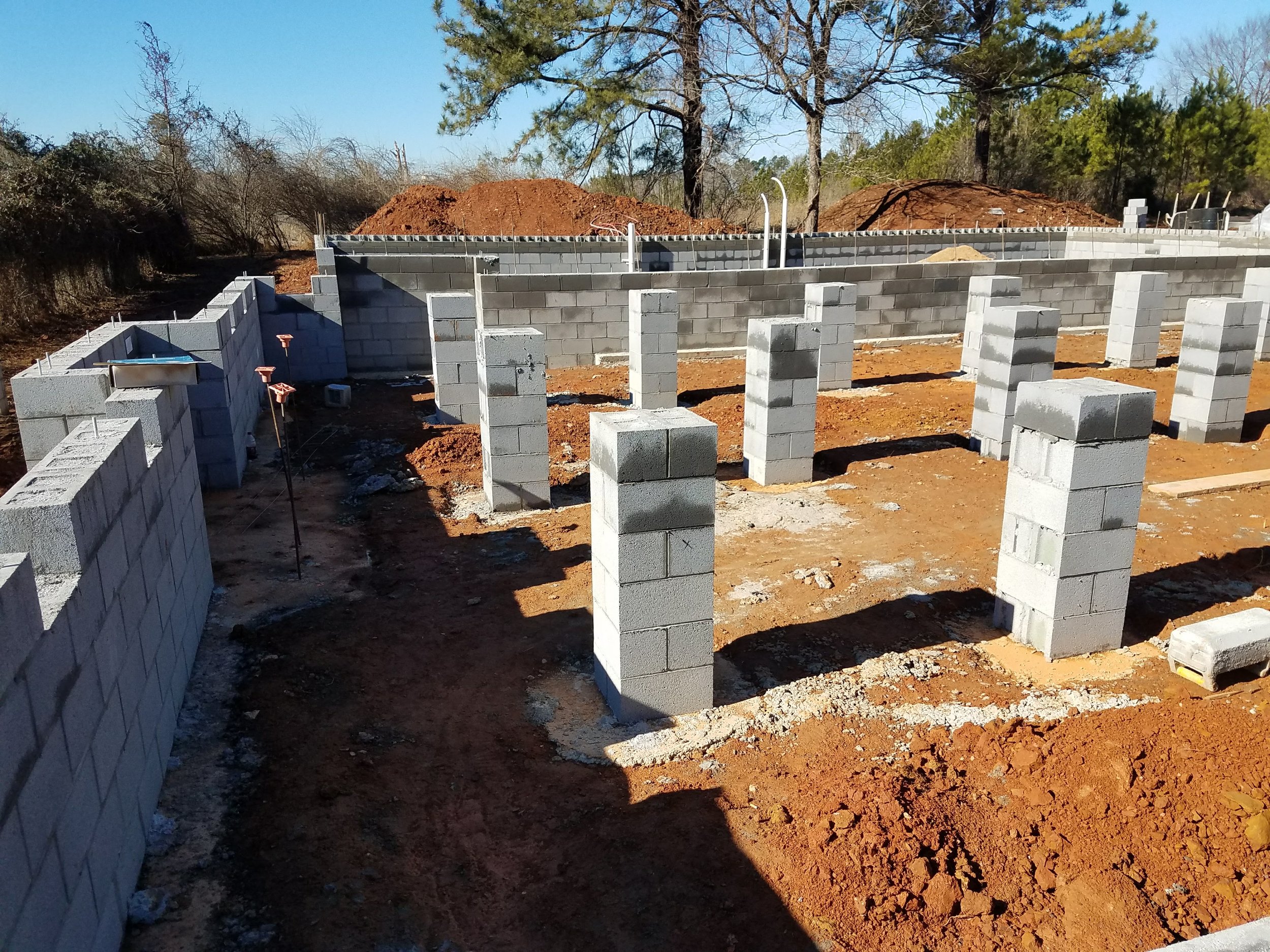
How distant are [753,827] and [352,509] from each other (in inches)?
233

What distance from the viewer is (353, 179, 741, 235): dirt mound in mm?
25844

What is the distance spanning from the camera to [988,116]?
31406mm

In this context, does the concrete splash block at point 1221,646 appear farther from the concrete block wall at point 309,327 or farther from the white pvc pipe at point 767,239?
the white pvc pipe at point 767,239

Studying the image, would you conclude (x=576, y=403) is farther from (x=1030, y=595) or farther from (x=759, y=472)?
Answer: (x=1030, y=595)

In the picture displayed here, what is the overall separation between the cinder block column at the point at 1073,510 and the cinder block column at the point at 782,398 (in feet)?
10.9

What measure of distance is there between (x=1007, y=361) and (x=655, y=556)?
644cm

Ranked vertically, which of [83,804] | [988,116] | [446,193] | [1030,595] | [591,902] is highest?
[988,116]

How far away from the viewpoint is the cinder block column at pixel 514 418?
8273 millimetres

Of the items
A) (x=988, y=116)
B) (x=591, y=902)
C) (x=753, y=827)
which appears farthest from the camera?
(x=988, y=116)

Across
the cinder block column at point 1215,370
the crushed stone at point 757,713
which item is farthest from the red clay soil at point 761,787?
the cinder block column at point 1215,370

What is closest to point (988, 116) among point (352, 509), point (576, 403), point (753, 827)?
point (576, 403)

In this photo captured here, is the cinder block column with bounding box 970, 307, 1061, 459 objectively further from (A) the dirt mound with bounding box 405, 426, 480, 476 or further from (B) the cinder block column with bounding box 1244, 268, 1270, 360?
(B) the cinder block column with bounding box 1244, 268, 1270, 360

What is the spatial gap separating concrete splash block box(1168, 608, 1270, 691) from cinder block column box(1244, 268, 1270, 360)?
1055 centimetres

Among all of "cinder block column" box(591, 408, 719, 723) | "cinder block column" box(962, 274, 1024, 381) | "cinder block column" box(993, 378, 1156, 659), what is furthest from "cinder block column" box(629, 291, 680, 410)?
"cinder block column" box(591, 408, 719, 723)
